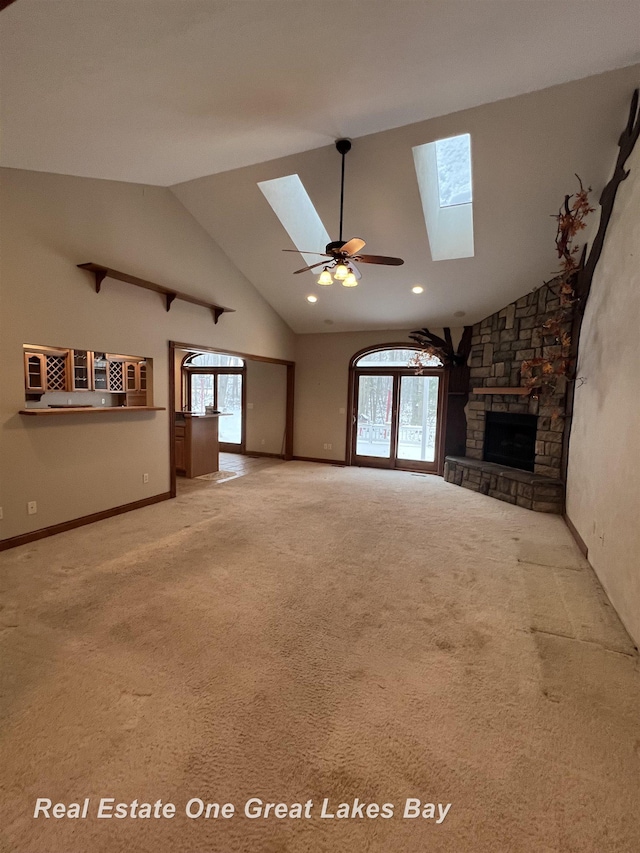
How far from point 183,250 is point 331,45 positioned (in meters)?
3.50

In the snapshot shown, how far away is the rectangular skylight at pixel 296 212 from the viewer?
4684 millimetres

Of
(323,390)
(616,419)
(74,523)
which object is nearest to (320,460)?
(323,390)

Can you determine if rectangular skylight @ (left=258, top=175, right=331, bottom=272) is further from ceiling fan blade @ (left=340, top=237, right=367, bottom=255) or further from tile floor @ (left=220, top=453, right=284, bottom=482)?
tile floor @ (left=220, top=453, right=284, bottom=482)

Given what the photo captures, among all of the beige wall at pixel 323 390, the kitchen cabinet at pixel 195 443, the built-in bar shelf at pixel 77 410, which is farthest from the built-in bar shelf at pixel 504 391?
the built-in bar shelf at pixel 77 410

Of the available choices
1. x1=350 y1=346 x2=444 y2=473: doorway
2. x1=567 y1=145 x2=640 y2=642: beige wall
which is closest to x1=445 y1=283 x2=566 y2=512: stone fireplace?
x1=350 y1=346 x2=444 y2=473: doorway

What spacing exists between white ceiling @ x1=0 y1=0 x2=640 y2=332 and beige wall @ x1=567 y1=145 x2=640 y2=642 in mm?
888

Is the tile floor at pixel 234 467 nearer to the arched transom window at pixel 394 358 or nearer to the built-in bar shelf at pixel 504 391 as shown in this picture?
the arched transom window at pixel 394 358

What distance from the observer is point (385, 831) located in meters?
1.31

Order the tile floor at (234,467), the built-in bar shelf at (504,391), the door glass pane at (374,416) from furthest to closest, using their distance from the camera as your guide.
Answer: the door glass pane at (374,416) < the tile floor at (234,467) < the built-in bar shelf at (504,391)

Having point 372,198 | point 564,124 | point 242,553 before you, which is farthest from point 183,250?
point 564,124

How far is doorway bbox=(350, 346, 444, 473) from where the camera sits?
7238mm

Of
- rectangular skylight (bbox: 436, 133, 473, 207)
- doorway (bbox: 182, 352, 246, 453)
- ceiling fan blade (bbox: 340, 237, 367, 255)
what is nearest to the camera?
ceiling fan blade (bbox: 340, 237, 367, 255)

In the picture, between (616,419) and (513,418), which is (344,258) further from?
(513,418)

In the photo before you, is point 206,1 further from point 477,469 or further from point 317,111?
point 477,469
